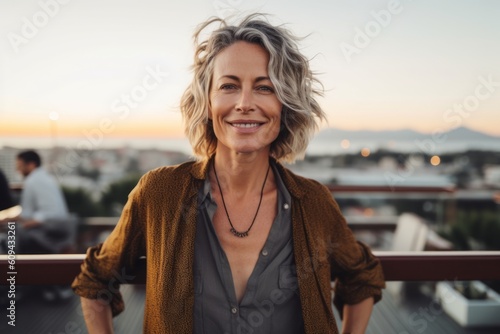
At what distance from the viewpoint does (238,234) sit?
1195mm

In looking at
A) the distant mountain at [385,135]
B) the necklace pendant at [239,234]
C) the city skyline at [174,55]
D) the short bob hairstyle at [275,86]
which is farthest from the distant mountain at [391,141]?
the necklace pendant at [239,234]

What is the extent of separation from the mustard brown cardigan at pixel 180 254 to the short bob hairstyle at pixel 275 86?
16cm

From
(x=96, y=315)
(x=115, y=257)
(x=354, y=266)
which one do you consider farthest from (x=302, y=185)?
(x=96, y=315)

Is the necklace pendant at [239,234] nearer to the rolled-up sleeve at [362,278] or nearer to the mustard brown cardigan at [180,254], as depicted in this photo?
the mustard brown cardigan at [180,254]

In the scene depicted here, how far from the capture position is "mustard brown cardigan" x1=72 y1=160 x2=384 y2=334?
1.08 meters

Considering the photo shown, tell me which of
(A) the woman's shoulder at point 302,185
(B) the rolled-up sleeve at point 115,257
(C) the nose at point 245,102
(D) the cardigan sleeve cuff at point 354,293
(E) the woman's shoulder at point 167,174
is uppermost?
(C) the nose at point 245,102

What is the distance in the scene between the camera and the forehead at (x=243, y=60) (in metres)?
1.11

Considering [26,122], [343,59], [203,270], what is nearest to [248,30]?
[203,270]

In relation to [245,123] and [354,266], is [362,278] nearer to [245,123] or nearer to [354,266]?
[354,266]

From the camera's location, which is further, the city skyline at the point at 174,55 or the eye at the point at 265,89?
the city skyline at the point at 174,55

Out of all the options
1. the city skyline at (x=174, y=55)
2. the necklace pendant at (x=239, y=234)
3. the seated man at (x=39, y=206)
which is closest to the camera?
the necklace pendant at (x=239, y=234)

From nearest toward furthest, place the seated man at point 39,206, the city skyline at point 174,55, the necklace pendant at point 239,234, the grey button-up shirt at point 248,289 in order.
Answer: the grey button-up shirt at point 248,289
the necklace pendant at point 239,234
the city skyline at point 174,55
the seated man at point 39,206

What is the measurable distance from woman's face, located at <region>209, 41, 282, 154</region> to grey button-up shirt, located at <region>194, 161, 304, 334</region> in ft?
0.75

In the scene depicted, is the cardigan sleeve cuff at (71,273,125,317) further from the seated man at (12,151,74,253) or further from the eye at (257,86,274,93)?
the seated man at (12,151,74,253)
